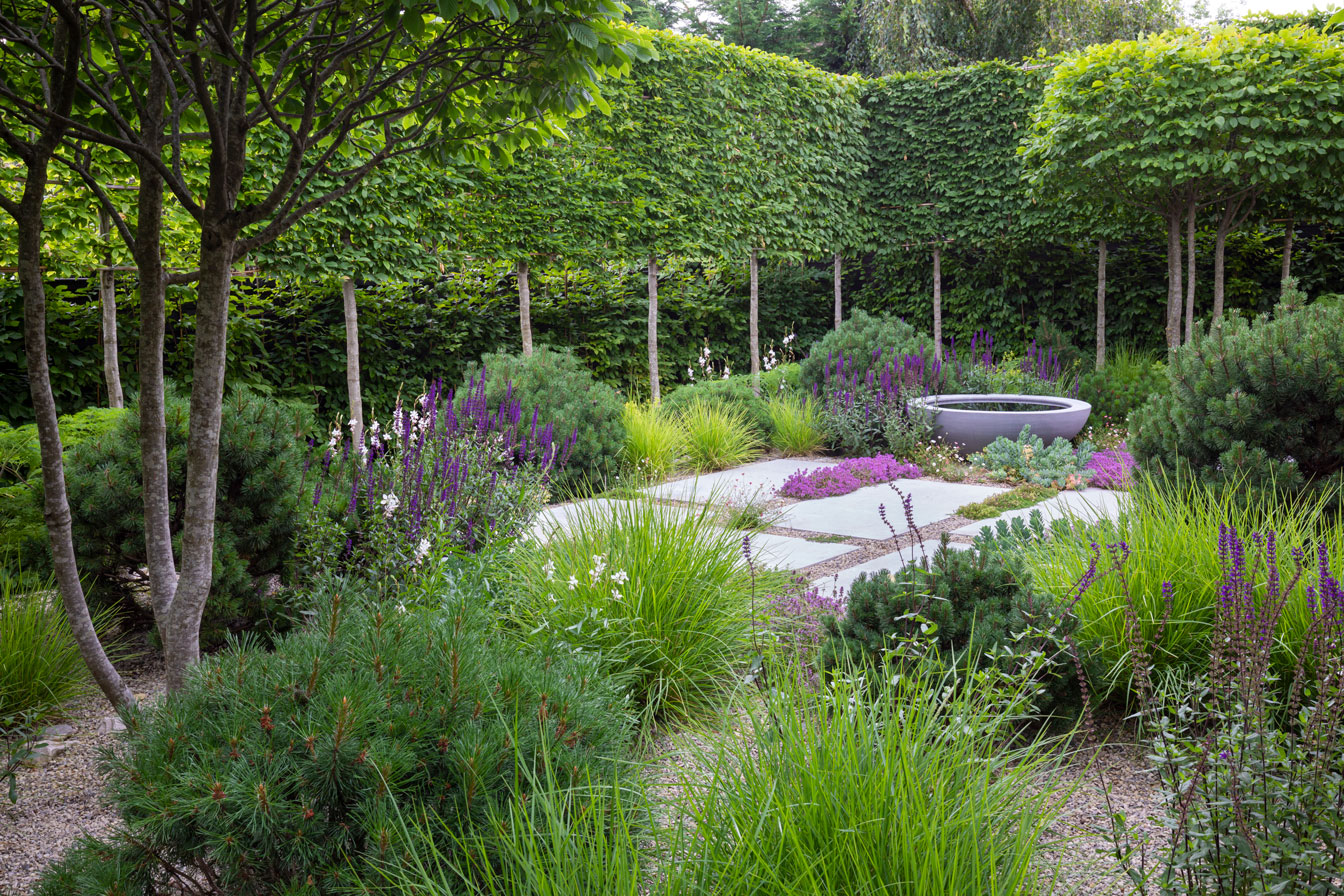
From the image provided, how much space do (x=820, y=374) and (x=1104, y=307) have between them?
4.67 metres

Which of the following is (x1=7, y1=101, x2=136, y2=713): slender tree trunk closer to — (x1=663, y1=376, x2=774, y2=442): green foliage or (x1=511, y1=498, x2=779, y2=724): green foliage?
(x1=511, y1=498, x2=779, y2=724): green foliage

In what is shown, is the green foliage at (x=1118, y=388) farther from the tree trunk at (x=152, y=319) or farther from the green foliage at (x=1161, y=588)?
the tree trunk at (x=152, y=319)

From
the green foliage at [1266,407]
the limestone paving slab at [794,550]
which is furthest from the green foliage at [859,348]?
the green foliage at [1266,407]

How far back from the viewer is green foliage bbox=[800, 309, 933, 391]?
27.8 feet

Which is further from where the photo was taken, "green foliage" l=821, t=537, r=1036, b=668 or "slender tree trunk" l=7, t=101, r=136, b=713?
"green foliage" l=821, t=537, r=1036, b=668

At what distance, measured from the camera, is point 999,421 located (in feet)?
24.4

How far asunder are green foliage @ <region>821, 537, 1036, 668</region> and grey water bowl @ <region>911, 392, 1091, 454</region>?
16.6 ft

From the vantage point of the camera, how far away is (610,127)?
8.54 m

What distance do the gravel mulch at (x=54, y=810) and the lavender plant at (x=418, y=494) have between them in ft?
2.97

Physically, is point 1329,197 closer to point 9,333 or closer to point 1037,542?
point 1037,542

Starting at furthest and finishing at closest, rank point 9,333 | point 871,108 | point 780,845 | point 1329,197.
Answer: point 871,108 < point 1329,197 < point 9,333 < point 780,845

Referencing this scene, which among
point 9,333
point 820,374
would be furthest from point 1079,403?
point 9,333

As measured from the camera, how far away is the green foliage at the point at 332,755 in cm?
142

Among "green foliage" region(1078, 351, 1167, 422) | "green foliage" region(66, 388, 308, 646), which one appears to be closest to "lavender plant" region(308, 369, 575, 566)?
"green foliage" region(66, 388, 308, 646)
